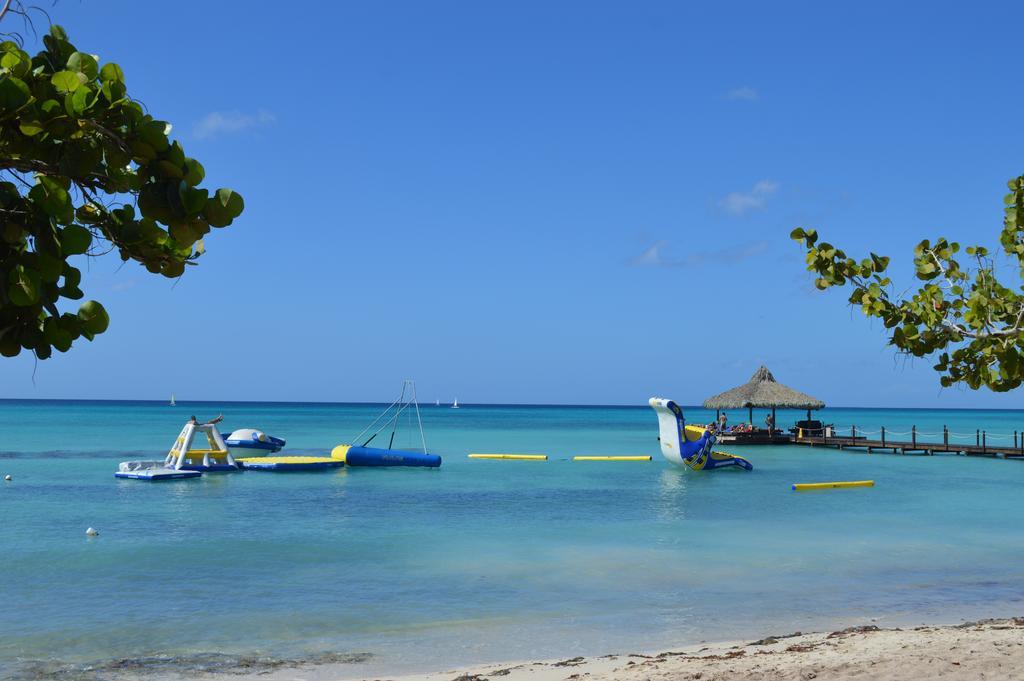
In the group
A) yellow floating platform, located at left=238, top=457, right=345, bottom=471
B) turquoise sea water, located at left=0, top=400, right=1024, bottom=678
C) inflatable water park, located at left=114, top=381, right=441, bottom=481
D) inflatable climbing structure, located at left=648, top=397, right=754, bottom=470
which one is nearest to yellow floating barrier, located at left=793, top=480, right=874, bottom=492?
turquoise sea water, located at left=0, top=400, right=1024, bottom=678

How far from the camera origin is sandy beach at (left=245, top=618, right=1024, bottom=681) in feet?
24.3

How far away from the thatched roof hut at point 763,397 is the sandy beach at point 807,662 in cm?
3599

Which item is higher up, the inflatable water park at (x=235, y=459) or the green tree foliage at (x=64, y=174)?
the green tree foliage at (x=64, y=174)

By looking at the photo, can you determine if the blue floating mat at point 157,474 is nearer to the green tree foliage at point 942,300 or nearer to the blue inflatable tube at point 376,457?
the blue inflatable tube at point 376,457

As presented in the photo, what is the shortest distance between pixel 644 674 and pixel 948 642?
296 cm

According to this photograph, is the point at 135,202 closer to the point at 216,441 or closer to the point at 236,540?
the point at 236,540

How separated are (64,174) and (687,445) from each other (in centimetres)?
3009

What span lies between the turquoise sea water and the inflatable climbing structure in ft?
9.29

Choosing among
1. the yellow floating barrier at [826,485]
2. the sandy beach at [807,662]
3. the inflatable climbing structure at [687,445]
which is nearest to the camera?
the sandy beach at [807,662]

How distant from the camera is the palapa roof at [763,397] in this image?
44781 mm

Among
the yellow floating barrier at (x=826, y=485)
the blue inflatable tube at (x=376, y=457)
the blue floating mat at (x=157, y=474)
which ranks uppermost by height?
the blue inflatable tube at (x=376, y=457)

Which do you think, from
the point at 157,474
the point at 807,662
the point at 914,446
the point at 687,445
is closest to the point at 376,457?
the point at 157,474

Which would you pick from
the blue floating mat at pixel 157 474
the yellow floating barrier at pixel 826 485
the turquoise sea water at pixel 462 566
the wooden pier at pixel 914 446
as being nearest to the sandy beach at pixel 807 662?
the turquoise sea water at pixel 462 566

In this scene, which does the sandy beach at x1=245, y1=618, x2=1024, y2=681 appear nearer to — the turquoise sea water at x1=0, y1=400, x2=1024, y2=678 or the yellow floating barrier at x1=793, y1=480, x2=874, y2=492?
the turquoise sea water at x1=0, y1=400, x2=1024, y2=678
